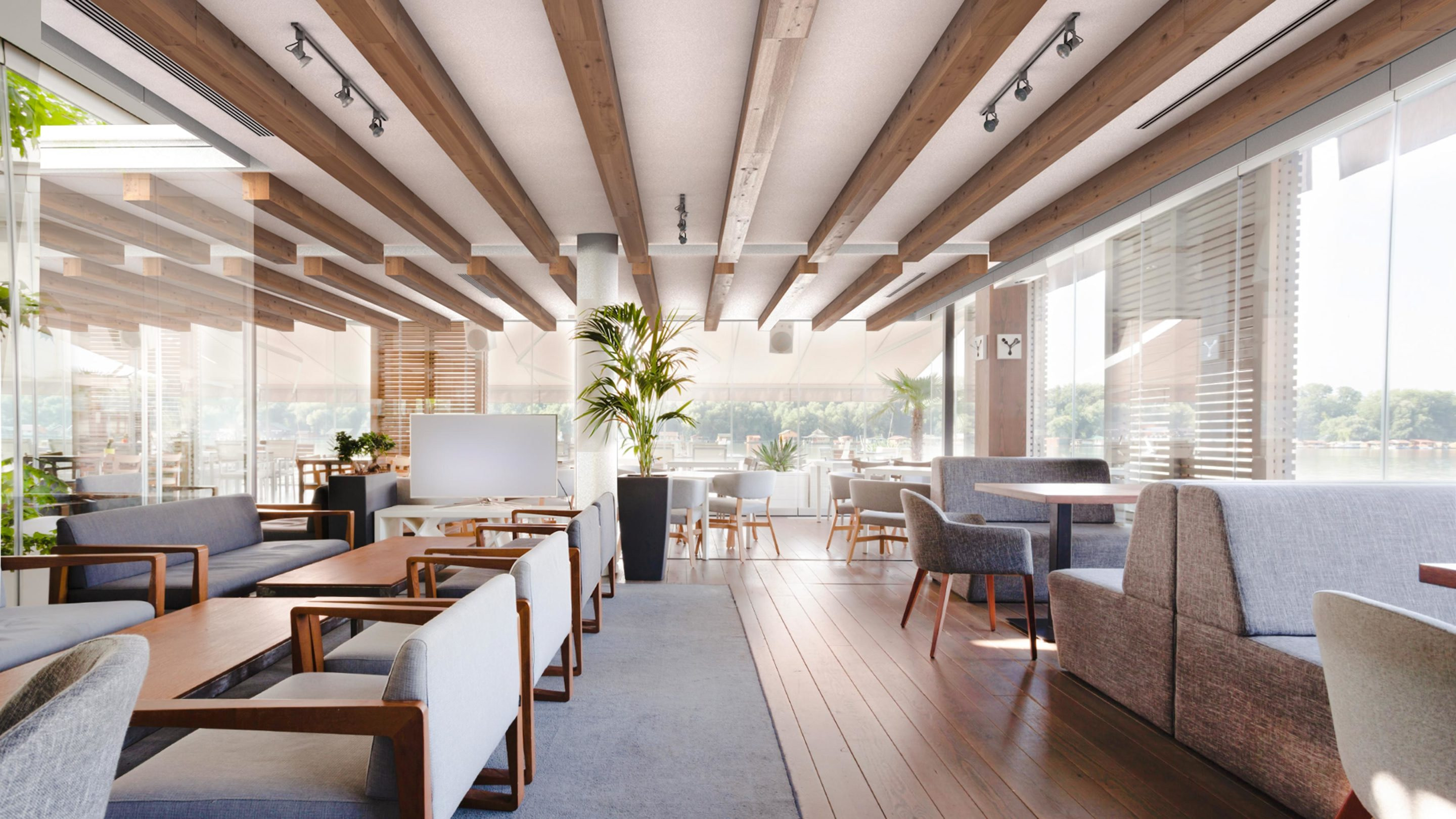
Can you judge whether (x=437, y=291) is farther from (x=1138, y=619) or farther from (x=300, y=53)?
(x=1138, y=619)

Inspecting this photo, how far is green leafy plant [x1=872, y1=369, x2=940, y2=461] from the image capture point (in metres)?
10.4

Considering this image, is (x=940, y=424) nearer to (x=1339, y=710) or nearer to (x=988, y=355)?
(x=988, y=355)

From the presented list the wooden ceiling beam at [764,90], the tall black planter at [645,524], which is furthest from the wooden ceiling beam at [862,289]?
the tall black planter at [645,524]

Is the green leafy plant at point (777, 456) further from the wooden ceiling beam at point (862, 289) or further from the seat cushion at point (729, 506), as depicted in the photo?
the seat cushion at point (729, 506)

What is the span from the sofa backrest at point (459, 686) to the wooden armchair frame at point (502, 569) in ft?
3.33

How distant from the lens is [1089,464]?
530 cm

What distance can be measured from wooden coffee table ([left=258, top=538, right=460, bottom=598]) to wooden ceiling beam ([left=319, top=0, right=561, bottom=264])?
6.94 ft

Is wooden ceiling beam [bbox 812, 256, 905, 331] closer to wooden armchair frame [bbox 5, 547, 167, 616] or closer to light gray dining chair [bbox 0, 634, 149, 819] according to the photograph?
wooden armchair frame [bbox 5, 547, 167, 616]

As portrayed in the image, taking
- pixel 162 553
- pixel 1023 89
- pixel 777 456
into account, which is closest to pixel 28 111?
pixel 162 553

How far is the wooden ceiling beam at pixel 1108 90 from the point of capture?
283 cm

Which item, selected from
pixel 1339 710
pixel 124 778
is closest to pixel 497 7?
pixel 124 778

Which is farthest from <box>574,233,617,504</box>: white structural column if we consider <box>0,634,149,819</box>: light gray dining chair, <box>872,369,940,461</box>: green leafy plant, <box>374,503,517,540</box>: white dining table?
<box>0,634,149,819</box>: light gray dining chair

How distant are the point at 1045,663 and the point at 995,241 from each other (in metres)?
4.35

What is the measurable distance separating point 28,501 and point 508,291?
209 inches
